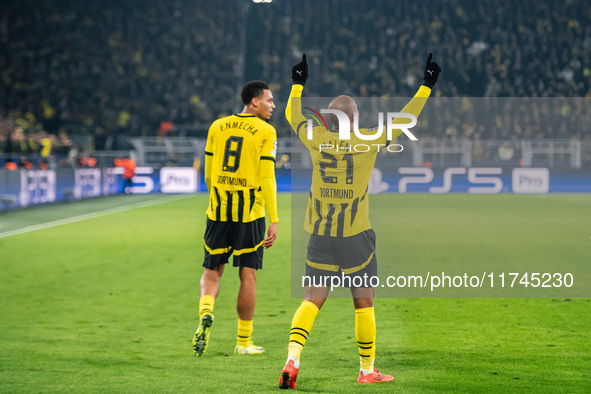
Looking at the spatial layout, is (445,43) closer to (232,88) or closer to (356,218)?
(232,88)

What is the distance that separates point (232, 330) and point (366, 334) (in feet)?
7.38

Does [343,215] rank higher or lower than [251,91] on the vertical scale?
lower

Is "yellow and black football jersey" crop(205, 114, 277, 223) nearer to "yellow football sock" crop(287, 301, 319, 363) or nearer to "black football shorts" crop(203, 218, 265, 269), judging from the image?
"black football shorts" crop(203, 218, 265, 269)

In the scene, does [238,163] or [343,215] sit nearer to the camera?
[343,215]

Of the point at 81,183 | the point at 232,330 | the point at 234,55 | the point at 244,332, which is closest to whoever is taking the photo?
the point at 244,332

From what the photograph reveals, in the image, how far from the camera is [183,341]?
6.07m

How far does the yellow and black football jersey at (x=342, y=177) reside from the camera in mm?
4367

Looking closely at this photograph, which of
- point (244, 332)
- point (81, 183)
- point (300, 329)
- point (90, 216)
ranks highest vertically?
point (81, 183)

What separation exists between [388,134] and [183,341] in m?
2.60

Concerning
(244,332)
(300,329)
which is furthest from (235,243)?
(300,329)

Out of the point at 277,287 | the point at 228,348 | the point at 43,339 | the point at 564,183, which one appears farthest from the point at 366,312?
the point at 564,183

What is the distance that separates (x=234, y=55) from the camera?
40.6m

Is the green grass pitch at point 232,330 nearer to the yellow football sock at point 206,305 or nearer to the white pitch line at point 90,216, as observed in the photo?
the yellow football sock at point 206,305

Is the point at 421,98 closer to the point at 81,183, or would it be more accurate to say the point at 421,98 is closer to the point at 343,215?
the point at 343,215
